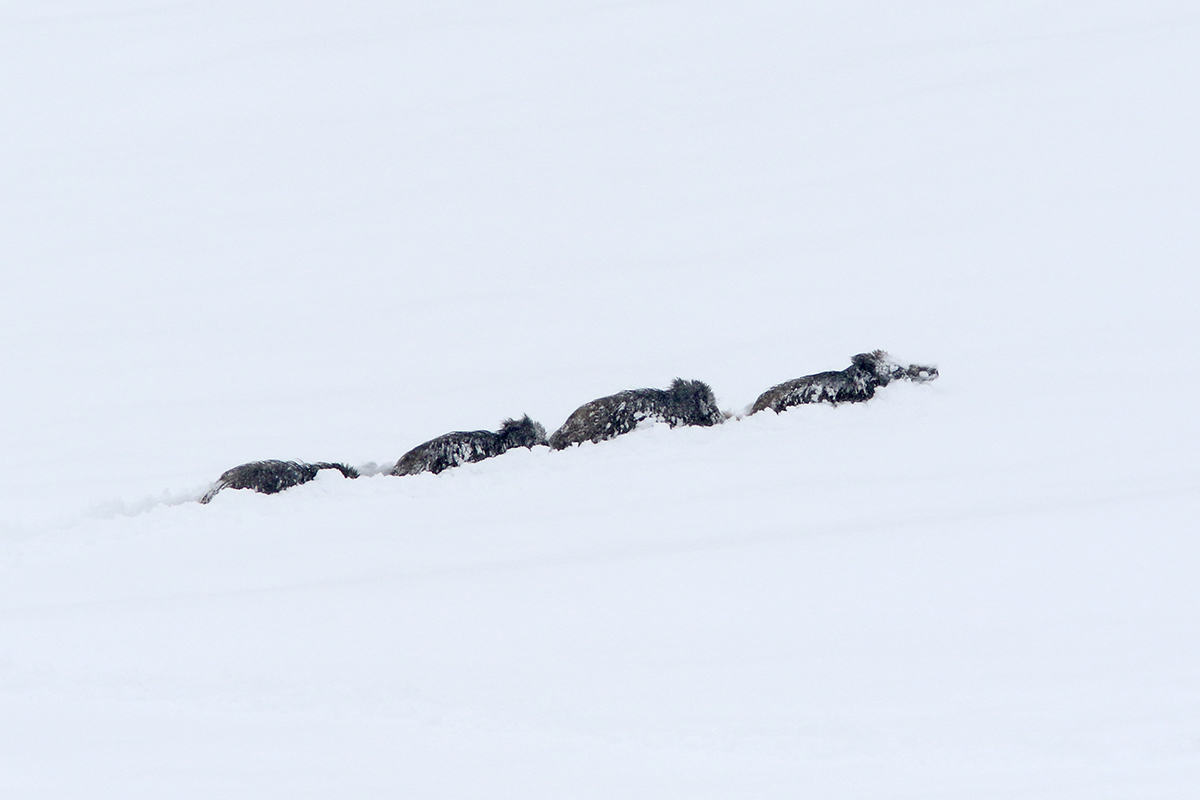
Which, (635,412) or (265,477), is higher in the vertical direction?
(635,412)

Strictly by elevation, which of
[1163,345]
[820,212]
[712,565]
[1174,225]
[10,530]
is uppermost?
[820,212]

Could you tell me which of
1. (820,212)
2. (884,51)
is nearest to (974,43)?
A: (884,51)

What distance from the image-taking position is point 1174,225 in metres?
14.5

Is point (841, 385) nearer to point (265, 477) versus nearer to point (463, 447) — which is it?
point (463, 447)

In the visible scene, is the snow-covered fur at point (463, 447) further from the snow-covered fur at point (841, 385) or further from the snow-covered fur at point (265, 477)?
the snow-covered fur at point (841, 385)

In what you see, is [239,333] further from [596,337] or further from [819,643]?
[819,643]

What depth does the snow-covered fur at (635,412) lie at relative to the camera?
9.10m

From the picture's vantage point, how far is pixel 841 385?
9570 millimetres

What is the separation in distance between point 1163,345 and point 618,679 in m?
7.18

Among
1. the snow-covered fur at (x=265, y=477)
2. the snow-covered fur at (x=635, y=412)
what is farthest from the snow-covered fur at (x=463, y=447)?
the snow-covered fur at (x=265, y=477)

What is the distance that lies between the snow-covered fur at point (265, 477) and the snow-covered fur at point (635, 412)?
1886 millimetres

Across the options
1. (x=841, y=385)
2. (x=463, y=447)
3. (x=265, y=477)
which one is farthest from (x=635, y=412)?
(x=265, y=477)

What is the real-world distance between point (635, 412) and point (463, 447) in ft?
4.32

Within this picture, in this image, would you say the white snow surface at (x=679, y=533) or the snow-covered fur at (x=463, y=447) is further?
the snow-covered fur at (x=463, y=447)
